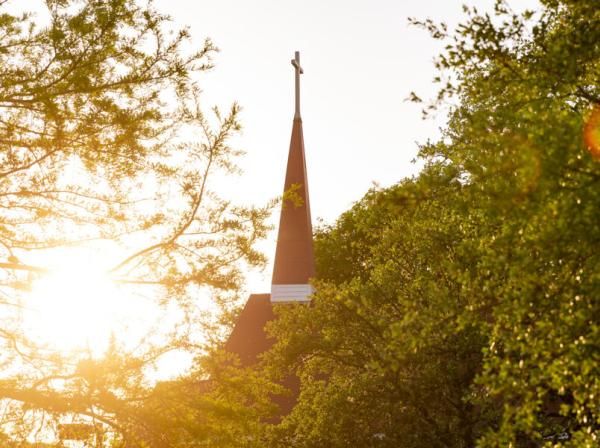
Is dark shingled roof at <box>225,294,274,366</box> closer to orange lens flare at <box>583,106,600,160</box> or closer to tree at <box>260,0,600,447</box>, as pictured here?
tree at <box>260,0,600,447</box>

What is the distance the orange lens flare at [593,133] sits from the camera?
724 centimetres

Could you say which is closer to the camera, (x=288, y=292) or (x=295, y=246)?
(x=288, y=292)

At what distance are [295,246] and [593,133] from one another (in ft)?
95.5

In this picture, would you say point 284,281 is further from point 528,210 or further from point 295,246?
point 528,210

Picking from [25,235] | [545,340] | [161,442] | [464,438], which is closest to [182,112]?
[25,235]

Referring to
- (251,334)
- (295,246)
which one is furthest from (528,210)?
(295,246)

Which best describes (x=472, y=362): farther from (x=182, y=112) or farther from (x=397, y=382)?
(x=182, y=112)

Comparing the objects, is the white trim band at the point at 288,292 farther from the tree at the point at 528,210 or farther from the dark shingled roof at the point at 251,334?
the tree at the point at 528,210

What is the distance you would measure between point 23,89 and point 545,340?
7.36 m

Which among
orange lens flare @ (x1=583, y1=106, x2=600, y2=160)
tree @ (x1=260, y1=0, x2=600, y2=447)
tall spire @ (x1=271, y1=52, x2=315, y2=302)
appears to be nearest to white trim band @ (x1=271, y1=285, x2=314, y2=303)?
tall spire @ (x1=271, y1=52, x2=315, y2=302)

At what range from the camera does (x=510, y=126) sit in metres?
8.05

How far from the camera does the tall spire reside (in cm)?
3550

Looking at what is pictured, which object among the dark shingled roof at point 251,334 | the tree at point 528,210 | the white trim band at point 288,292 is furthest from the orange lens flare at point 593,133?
the white trim band at point 288,292

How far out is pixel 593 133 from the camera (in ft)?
25.2
